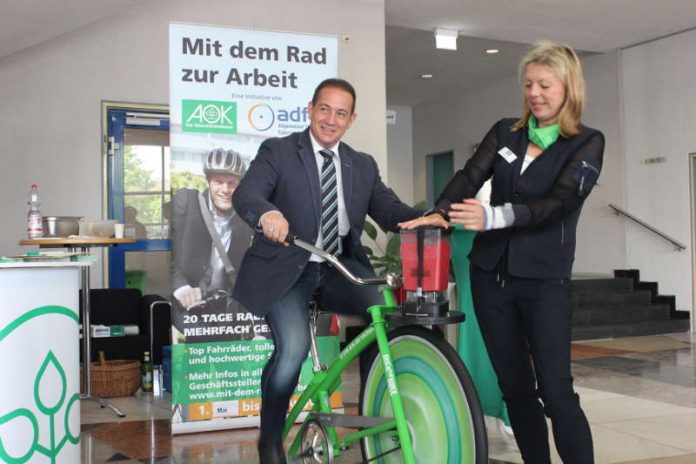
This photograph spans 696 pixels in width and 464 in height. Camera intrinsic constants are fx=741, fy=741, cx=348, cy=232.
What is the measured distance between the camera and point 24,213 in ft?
21.5

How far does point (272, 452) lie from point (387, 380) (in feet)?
1.97

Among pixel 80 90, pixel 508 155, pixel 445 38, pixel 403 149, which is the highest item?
pixel 445 38

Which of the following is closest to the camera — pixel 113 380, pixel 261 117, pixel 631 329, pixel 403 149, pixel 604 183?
pixel 261 117

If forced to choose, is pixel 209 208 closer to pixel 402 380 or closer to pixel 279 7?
pixel 402 380

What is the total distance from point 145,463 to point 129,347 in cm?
225

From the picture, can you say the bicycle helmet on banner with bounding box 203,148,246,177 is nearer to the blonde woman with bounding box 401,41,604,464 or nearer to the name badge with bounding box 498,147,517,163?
the blonde woman with bounding box 401,41,604,464

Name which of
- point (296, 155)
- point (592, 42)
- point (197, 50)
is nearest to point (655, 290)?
point (592, 42)

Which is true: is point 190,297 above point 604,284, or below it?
above

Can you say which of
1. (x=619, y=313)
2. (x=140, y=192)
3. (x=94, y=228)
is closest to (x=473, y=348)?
(x=94, y=228)

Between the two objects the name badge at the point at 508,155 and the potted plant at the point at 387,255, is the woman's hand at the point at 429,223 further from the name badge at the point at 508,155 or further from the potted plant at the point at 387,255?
the potted plant at the point at 387,255

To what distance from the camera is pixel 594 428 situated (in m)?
Answer: 3.85

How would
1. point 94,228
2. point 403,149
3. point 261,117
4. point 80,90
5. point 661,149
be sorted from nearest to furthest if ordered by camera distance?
point 261,117 < point 94,228 < point 80,90 < point 661,149 < point 403,149

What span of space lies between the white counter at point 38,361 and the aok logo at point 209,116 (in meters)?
1.34

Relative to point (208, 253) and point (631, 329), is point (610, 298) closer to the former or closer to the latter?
point (631, 329)
